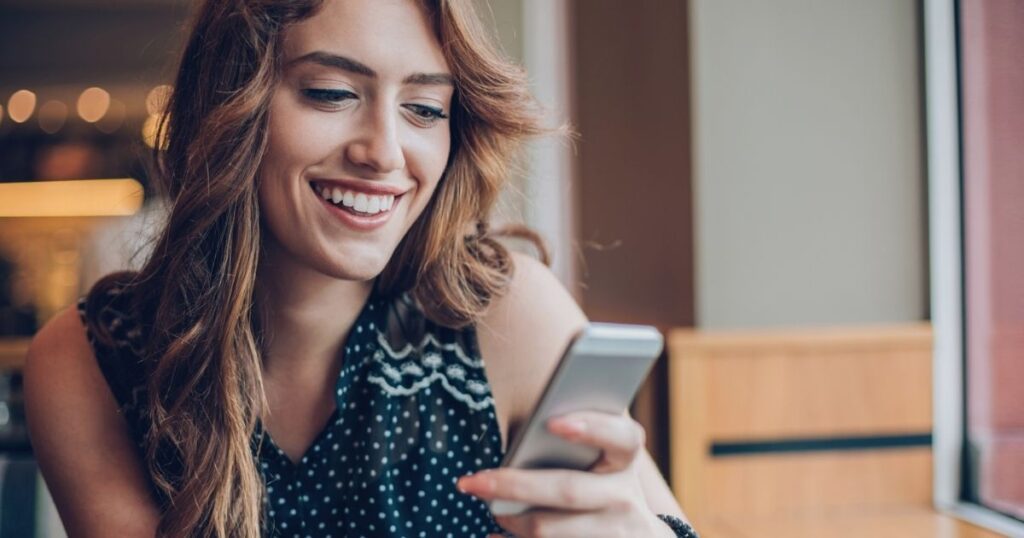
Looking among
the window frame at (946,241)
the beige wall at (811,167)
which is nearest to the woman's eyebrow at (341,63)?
the beige wall at (811,167)

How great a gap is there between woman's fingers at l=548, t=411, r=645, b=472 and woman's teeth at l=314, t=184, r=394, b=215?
39 cm

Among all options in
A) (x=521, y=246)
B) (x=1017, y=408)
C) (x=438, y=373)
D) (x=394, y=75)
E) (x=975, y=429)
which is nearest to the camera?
(x=394, y=75)

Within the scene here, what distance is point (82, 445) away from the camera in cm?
116

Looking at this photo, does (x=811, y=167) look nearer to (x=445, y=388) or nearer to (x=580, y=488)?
(x=445, y=388)

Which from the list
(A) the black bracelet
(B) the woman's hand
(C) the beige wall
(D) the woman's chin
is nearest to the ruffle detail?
(D) the woman's chin

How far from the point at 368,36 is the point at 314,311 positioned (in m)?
0.35

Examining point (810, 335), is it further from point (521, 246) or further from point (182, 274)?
point (182, 274)

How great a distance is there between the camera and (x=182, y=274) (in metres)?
1.14

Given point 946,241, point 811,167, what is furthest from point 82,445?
point 946,241

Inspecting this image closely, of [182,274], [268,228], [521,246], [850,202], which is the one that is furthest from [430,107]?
[521,246]

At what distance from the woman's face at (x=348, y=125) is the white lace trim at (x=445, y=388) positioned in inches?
8.1

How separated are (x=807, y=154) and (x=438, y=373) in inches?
59.8

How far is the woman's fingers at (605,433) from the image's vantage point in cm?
75

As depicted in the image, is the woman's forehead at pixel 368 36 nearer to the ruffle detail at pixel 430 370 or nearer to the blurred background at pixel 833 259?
the ruffle detail at pixel 430 370
